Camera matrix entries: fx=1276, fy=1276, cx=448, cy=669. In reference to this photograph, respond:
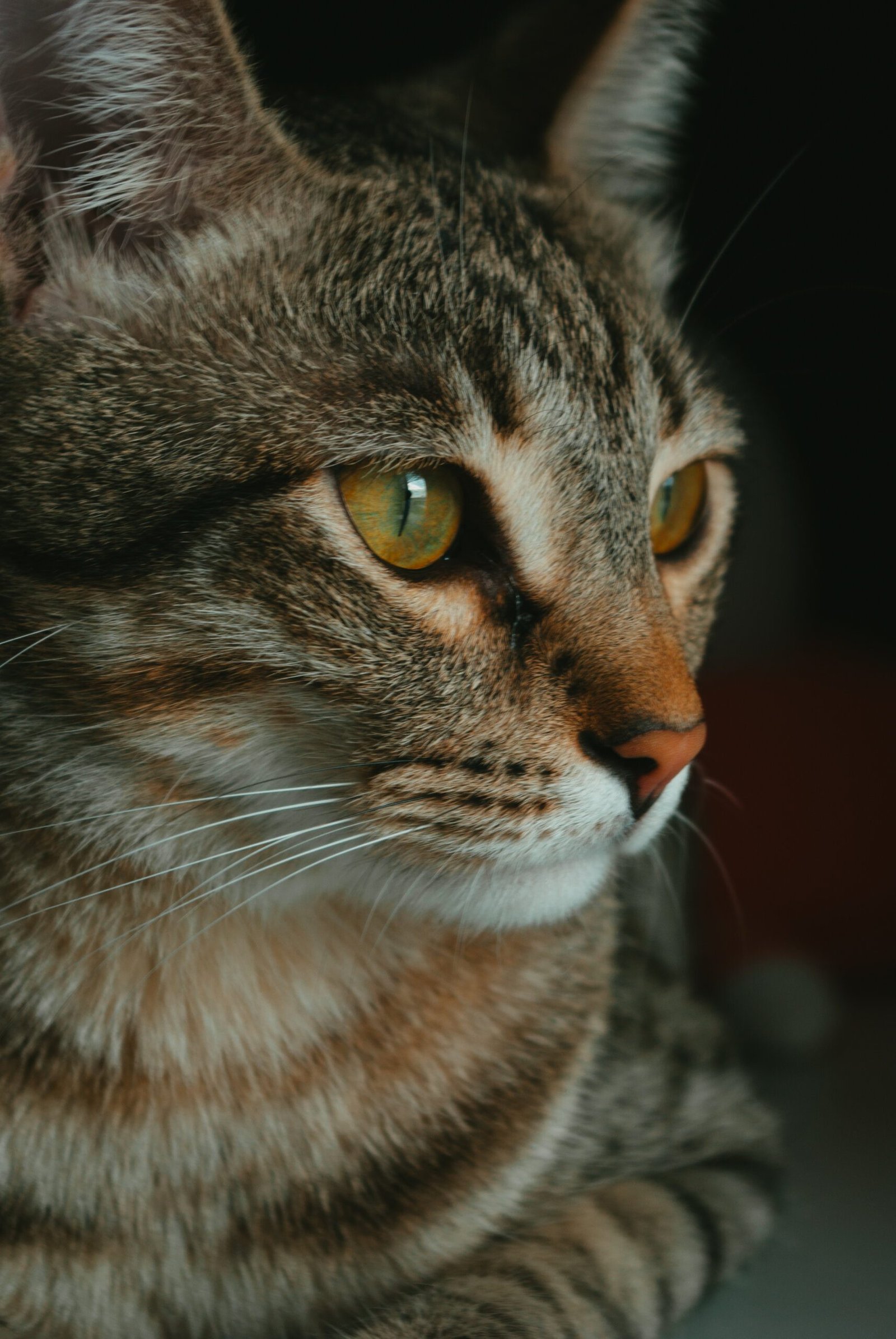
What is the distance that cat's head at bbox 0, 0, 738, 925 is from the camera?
66 cm

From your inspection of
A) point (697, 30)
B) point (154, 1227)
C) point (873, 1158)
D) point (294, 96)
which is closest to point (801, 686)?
point (873, 1158)

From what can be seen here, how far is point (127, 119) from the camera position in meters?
0.68

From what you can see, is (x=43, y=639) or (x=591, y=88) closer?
(x=43, y=639)

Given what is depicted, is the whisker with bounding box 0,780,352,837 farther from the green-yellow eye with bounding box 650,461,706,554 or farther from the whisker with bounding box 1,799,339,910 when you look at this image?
the green-yellow eye with bounding box 650,461,706,554

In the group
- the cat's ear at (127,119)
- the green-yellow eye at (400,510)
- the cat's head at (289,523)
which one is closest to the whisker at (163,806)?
the cat's head at (289,523)

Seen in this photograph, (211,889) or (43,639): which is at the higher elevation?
(43,639)

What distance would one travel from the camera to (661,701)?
683mm

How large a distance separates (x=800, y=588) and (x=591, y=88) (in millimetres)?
701

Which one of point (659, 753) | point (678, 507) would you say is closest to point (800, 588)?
A: point (678, 507)

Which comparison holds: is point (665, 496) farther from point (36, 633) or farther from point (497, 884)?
point (36, 633)

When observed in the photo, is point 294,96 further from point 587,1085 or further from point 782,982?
point 782,982

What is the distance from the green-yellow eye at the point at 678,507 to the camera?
856 mm

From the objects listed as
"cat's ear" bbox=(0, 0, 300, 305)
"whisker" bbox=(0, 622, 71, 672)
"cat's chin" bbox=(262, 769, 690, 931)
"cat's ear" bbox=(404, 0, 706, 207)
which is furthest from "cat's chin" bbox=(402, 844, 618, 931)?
"cat's ear" bbox=(404, 0, 706, 207)

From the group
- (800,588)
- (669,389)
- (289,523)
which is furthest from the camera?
(800,588)
